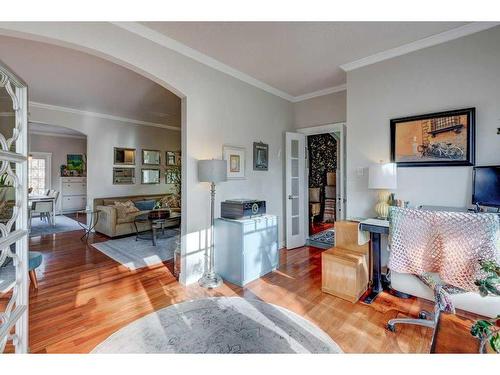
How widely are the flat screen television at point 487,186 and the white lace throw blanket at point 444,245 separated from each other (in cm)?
88

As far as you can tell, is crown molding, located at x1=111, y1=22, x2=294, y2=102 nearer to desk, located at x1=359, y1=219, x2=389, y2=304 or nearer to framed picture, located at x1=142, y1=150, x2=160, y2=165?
desk, located at x1=359, y1=219, x2=389, y2=304

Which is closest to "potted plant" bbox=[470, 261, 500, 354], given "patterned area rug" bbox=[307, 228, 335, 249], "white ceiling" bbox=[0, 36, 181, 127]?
"patterned area rug" bbox=[307, 228, 335, 249]

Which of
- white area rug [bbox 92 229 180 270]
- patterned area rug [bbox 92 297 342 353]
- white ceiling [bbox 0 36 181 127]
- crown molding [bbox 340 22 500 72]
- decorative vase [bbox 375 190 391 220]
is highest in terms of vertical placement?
white ceiling [bbox 0 36 181 127]

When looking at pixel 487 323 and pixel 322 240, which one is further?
pixel 322 240

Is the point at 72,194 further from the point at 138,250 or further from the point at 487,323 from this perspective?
the point at 487,323

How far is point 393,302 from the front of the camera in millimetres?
2475

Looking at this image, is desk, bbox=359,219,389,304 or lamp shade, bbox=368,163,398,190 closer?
desk, bbox=359,219,389,304

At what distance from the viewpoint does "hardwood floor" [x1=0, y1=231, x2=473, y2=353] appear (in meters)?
1.88

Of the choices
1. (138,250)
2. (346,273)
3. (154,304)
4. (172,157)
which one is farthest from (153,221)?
(346,273)

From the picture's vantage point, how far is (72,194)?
27.3ft

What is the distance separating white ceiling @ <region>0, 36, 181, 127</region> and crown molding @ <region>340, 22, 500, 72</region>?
3.00m

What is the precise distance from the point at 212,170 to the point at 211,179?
4.0 inches

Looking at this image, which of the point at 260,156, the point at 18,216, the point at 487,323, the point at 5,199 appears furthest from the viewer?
the point at 260,156

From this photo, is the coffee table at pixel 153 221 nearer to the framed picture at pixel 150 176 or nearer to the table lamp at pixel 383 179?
the framed picture at pixel 150 176
